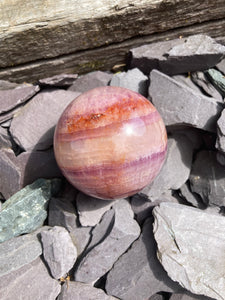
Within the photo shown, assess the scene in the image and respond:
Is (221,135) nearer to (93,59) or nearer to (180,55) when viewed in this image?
(180,55)

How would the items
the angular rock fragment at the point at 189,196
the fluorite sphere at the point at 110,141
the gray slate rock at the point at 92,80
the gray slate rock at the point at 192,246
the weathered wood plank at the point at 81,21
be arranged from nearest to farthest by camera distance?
the fluorite sphere at the point at 110,141
the gray slate rock at the point at 192,246
the weathered wood plank at the point at 81,21
the angular rock fragment at the point at 189,196
the gray slate rock at the point at 92,80

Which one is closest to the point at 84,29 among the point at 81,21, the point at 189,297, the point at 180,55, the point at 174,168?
the point at 81,21

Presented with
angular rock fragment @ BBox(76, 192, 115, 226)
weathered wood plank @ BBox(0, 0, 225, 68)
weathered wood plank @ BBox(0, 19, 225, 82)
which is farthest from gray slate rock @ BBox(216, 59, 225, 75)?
angular rock fragment @ BBox(76, 192, 115, 226)

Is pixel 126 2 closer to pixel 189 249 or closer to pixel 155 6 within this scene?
pixel 155 6

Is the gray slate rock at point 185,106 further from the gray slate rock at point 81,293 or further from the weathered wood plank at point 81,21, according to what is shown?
the gray slate rock at point 81,293

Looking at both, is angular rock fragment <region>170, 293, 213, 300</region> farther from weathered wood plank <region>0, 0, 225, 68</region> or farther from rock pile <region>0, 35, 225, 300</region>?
weathered wood plank <region>0, 0, 225, 68</region>

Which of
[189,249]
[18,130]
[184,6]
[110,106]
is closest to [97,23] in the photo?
[184,6]

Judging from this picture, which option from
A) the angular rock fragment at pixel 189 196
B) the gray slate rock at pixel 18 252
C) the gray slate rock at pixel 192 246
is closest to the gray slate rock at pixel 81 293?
the gray slate rock at pixel 18 252
